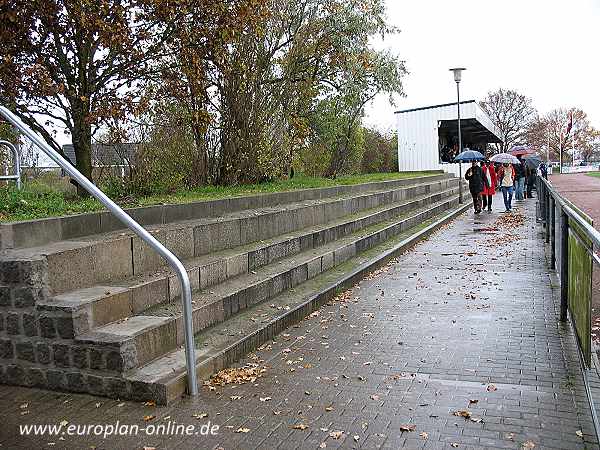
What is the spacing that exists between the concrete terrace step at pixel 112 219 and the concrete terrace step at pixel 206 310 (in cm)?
130

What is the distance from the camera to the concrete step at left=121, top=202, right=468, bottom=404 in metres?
4.80

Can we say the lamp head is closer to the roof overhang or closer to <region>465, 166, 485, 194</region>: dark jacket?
<region>465, 166, 485, 194</region>: dark jacket

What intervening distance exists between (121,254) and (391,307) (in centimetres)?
364

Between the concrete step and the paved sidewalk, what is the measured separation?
134 mm

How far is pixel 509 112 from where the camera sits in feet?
275

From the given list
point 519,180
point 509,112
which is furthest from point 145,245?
point 509,112

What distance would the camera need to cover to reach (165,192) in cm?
1214

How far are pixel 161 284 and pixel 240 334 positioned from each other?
937 mm

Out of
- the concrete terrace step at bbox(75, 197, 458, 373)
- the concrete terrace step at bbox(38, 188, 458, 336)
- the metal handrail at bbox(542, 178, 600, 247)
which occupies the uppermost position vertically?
the metal handrail at bbox(542, 178, 600, 247)

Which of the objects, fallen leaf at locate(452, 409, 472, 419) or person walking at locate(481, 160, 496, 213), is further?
person walking at locate(481, 160, 496, 213)

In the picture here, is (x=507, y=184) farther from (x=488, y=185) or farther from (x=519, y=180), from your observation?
(x=519, y=180)

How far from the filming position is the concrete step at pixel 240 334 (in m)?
4.80

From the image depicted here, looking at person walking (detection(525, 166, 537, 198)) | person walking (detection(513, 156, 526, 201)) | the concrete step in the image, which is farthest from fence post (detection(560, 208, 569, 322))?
person walking (detection(525, 166, 537, 198))

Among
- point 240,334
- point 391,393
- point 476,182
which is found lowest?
point 391,393
